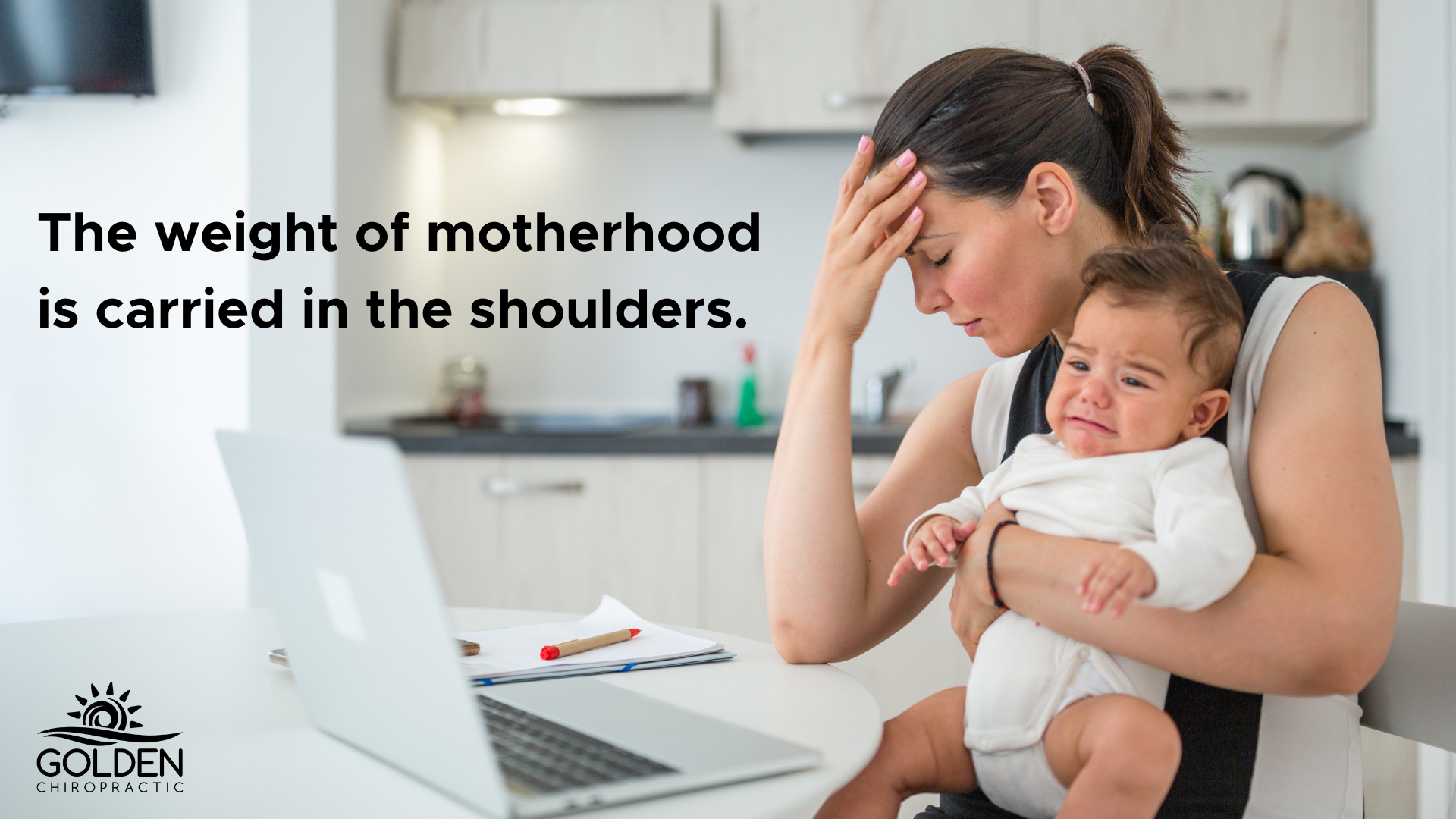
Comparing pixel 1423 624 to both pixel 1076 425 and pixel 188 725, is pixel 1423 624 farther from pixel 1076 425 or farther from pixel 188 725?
pixel 188 725

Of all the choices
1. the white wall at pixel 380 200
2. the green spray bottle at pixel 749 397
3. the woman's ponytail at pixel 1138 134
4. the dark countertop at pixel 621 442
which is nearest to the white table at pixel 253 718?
the woman's ponytail at pixel 1138 134

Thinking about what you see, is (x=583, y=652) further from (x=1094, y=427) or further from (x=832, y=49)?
(x=832, y=49)

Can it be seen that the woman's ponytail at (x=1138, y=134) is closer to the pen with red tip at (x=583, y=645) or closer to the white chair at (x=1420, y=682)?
the white chair at (x=1420, y=682)

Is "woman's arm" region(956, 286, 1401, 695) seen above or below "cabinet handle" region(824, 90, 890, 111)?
below

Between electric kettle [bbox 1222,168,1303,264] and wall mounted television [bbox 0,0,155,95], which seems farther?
electric kettle [bbox 1222,168,1303,264]

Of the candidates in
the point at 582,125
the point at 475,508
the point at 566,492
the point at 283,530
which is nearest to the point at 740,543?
the point at 566,492

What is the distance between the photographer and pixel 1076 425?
102 cm

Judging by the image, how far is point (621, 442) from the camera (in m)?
2.53

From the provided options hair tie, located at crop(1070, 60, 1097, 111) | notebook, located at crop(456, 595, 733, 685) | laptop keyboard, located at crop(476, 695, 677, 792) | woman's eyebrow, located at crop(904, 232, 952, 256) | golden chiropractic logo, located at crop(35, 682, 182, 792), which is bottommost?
golden chiropractic logo, located at crop(35, 682, 182, 792)

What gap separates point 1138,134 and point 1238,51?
168cm

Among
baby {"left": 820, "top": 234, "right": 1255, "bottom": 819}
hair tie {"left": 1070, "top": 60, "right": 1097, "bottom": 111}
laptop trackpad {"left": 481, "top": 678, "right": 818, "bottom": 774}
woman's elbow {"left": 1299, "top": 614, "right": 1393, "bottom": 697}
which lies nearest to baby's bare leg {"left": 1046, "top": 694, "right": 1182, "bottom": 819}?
baby {"left": 820, "top": 234, "right": 1255, "bottom": 819}

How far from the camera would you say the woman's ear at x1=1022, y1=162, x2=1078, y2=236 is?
1.18 meters

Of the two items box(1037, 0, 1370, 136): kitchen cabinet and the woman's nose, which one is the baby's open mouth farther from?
box(1037, 0, 1370, 136): kitchen cabinet

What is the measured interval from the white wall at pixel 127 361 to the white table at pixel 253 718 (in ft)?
4.35
